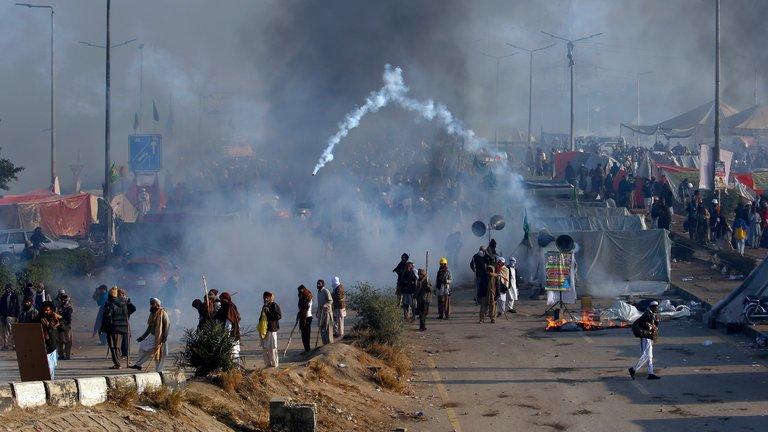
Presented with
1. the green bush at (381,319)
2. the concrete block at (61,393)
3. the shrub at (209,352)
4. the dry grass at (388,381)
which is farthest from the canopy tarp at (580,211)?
the concrete block at (61,393)

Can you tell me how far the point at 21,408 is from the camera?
8695 mm

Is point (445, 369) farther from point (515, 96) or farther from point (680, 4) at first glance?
point (515, 96)

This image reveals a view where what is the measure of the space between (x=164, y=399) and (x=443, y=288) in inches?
409

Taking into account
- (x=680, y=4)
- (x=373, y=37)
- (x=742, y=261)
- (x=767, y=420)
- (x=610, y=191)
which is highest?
(x=680, y=4)

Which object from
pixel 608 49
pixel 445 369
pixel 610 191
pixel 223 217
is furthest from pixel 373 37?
pixel 608 49

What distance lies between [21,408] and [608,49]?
99.3 metres

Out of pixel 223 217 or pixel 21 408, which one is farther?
pixel 223 217

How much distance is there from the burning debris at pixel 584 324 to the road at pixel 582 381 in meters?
0.22

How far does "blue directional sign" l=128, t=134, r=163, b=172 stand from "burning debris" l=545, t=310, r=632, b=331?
11323 mm

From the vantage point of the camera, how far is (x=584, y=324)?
1845cm

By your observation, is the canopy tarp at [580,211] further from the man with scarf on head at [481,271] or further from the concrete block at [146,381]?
the concrete block at [146,381]

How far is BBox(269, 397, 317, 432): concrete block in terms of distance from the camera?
1070 cm

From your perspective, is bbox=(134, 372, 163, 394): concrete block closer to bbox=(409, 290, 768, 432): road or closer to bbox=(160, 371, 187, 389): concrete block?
bbox=(160, 371, 187, 389): concrete block

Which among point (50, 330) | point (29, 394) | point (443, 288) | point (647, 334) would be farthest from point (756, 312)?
point (29, 394)
